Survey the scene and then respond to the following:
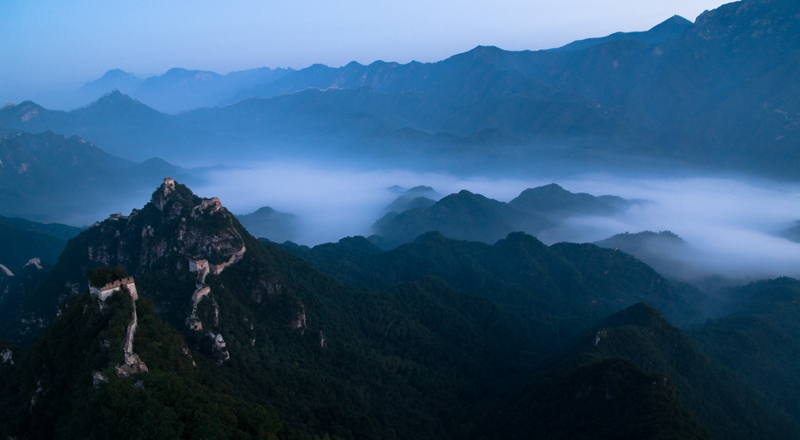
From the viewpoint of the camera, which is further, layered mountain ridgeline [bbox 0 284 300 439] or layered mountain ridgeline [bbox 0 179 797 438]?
layered mountain ridgeline [bbox 0 179 797 438]

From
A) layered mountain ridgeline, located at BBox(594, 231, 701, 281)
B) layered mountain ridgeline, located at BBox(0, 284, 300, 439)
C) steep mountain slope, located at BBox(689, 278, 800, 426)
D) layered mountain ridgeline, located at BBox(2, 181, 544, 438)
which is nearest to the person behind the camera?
layered mountain ridgeline, located at BBox(0, 284, 300, 439)

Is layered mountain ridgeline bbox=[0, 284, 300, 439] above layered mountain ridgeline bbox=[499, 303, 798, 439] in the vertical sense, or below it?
above

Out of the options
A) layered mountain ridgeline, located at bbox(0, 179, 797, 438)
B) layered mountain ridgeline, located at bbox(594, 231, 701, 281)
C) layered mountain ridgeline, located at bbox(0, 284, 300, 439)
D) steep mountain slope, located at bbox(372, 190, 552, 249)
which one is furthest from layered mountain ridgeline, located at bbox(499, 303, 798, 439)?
steep mountain slope, located at bbox(372, 190, 552, 249)

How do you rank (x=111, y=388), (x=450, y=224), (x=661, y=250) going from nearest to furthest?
(x=111, y=388)
(x=661, y=250)
(x=450, y=224)

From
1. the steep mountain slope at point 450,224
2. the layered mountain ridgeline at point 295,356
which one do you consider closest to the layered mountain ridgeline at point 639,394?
the layered mountain ridgeline at point 295,356

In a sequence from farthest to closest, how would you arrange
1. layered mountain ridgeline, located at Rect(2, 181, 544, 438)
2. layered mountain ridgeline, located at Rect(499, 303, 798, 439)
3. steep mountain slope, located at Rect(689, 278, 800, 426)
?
steep mountain slope, located at Rect(689, 278, 800, 426) → layered mountain ridgeline, located at Rect(2, 181, 544, 438) → layered mountain ridgeline, located at Rect(499, 303, 798, 439)

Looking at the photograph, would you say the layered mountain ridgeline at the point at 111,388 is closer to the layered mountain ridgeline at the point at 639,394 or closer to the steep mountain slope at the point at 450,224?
the layered mountain ridgeline at the point at 639,394

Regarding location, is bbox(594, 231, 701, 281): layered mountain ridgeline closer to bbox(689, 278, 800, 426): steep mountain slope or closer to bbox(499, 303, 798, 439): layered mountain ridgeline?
bbox(689, 278, 800, 426): steep mountain slope

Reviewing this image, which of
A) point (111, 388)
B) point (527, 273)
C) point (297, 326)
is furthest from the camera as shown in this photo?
point (527, 273)

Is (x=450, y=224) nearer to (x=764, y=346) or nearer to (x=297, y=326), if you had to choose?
(x=764, y=346)

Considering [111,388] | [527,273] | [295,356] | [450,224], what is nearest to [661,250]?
[527,273]
